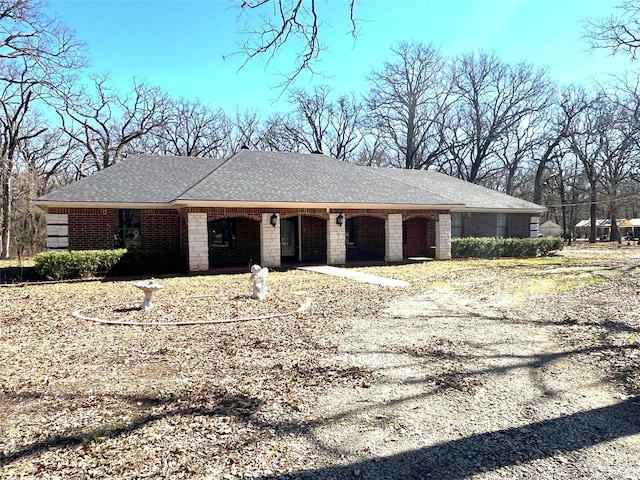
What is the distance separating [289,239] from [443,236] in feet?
21.8

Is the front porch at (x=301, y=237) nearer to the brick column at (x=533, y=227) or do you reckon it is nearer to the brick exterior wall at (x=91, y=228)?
the brick exterior wall at (x=91, y=228)

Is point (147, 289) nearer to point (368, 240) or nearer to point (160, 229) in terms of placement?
point (160, 229)

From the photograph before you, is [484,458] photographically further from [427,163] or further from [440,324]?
[427,163]

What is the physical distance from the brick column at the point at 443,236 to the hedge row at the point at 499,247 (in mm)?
962

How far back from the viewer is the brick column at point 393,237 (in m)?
17.0

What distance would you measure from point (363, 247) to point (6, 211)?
2165cm

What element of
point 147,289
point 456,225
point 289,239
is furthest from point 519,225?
point 147,289

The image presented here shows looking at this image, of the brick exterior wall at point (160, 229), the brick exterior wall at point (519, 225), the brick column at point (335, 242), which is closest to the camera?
the brick exterior wall at point (160, 229)

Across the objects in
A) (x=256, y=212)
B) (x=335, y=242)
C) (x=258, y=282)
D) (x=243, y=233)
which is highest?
(x=256, y=212)

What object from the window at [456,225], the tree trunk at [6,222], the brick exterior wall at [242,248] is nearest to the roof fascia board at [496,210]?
the window at [456,225]

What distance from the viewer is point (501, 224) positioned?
2203 centimetres

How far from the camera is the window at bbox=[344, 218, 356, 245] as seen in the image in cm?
1836

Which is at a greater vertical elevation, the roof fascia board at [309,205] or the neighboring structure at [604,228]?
the roof fascia board at [309,205]

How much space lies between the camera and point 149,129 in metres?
33.9
